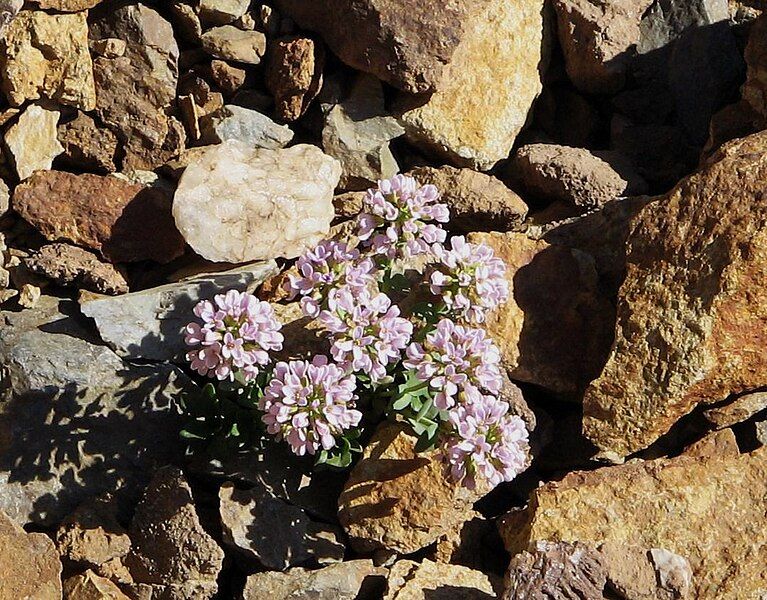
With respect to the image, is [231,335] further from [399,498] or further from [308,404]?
[399,498]

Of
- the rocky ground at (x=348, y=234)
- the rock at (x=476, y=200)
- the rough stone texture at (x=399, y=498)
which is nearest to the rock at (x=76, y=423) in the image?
the rocky ground at (x=348, y=234)

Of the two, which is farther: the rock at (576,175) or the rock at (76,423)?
the rock at (576,175)

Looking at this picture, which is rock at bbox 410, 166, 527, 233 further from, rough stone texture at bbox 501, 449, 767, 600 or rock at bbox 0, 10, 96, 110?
rock at bbox 0, 10, 96, 110

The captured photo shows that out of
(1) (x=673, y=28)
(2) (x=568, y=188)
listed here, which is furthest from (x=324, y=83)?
(1) (x=673, y=28)

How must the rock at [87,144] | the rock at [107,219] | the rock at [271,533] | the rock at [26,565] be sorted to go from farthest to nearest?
the rock at [87,144] → the rock at [107,219] → the rock at [271,533] → the rock at [26,565]

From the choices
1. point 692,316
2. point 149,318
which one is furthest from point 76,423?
point 692,316

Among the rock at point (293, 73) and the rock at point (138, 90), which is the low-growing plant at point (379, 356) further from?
the rock at point (138, 90)

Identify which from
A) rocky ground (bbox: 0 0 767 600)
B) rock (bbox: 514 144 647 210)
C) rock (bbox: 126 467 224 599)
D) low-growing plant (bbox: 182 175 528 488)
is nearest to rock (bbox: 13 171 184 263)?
rocky ground (bbox: 0 0 767 600)

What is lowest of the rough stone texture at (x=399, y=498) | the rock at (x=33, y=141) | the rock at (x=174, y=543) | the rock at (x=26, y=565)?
the rock at (x=26, y=565)
